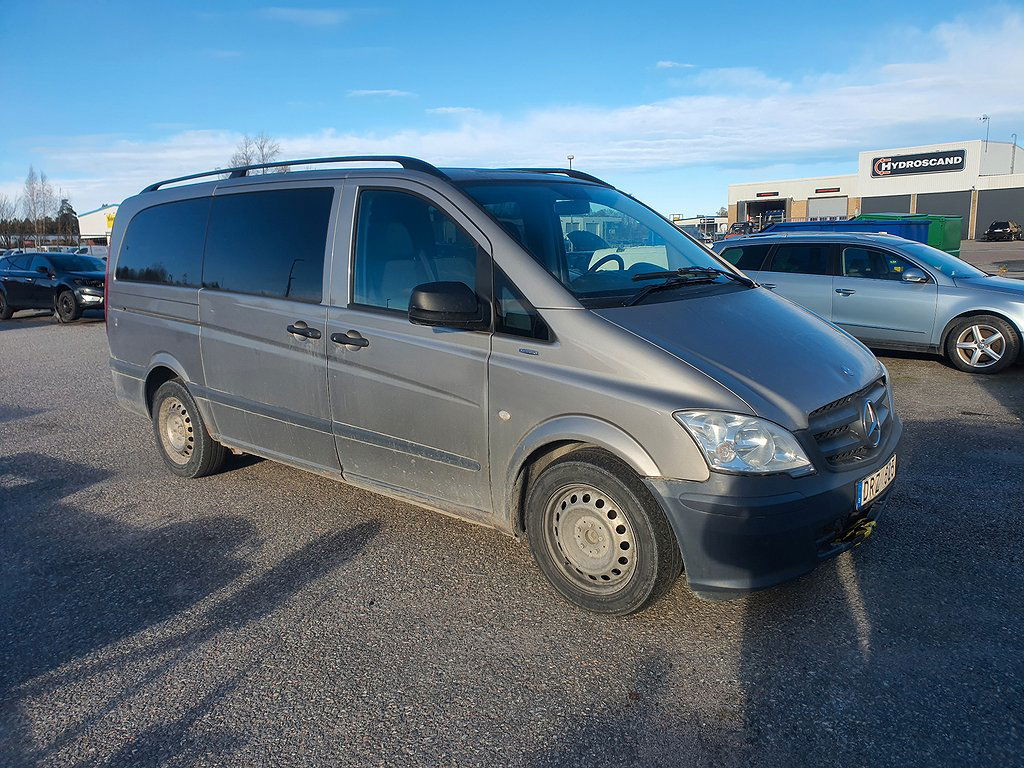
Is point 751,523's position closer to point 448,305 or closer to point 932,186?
point 448,305

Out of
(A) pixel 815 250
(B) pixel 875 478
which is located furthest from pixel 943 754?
(A) pixel 815 250

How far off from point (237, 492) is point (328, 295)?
1.79 metres

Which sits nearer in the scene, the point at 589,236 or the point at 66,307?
the point at 589,236

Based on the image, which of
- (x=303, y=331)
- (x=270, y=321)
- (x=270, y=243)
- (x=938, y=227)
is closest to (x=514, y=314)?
(x=303, y=331)

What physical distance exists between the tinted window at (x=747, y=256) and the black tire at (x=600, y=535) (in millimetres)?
7933

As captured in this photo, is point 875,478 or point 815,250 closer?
point 875,478

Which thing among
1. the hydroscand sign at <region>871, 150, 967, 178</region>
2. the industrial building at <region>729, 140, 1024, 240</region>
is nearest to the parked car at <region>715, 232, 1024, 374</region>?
the industrial building at <region>729, 140, 1024, 240</region>

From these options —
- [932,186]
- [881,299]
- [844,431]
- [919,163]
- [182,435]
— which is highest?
[919,163]

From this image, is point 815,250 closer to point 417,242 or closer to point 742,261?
point 742,261

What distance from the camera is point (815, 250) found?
10.1m

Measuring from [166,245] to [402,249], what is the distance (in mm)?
2251

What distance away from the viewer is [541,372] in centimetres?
347

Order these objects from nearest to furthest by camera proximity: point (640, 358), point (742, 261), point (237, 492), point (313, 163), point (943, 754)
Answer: point (943, 754)
point (640, 358)
point (313, 163)
point (237, 492)
point (742, 261)

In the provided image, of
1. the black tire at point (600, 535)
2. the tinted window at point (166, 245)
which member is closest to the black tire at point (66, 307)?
the tinted window at point (166, 245)
